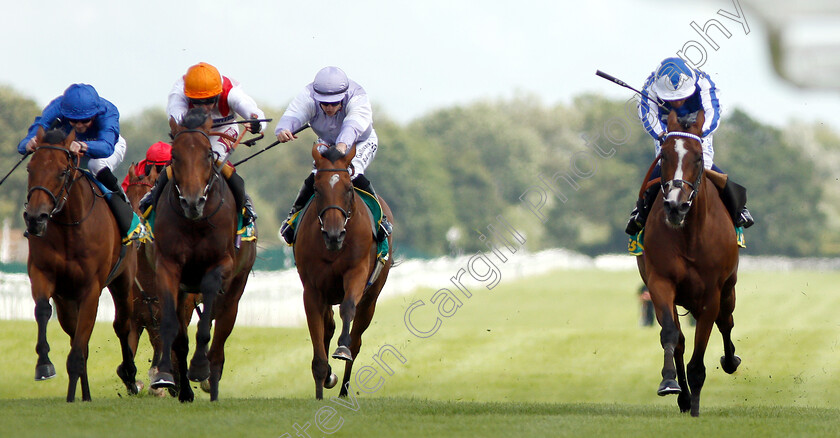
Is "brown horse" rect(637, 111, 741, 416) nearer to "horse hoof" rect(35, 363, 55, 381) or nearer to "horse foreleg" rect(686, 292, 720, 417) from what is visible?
"horse foreleg" rect(686, 292, 720, 417)

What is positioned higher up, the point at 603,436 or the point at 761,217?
the point at 603,436

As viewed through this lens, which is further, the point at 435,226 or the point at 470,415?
the point at 435,226

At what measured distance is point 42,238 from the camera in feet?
30.3

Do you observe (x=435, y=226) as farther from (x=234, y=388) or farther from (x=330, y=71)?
(x=330, y=71)

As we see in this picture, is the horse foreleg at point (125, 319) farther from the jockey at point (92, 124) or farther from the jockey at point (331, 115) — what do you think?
the jockey at point (331, 115)

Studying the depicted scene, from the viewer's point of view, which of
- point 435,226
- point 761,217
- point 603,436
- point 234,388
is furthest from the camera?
point 761,217

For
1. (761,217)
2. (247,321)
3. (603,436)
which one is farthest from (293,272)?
(761,217)

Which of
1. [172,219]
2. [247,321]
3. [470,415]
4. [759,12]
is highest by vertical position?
[759,12]

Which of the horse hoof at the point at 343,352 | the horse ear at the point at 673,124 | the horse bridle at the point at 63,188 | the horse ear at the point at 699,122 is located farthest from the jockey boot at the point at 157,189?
the horse ear at the point at 699,122

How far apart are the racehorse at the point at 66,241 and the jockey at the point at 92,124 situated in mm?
165

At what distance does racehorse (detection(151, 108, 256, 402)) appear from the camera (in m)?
8.73

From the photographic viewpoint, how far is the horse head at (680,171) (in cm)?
870

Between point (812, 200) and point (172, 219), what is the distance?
290 feet

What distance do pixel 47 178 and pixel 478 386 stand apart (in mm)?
8539
